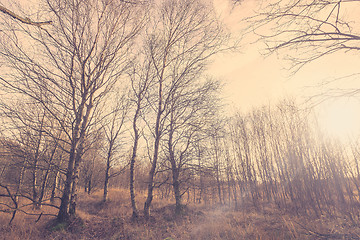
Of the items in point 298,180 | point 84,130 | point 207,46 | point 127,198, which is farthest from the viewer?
point 127,198

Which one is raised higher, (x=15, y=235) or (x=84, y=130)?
(x=84, y=130)

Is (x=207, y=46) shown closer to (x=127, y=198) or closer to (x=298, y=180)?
(x=298, y=180)

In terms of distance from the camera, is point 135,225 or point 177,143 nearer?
point 135,225

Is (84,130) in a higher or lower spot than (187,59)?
lower

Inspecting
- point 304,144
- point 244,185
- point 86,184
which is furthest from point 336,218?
point 86,184

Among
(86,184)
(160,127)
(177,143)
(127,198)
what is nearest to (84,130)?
(160,127)

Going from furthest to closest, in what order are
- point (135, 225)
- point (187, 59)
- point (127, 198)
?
point (127, 198), point (187, 59), point (135, 225)

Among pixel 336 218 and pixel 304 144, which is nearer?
pixel 336 218

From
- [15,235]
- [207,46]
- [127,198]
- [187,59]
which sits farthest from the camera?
[127,198]

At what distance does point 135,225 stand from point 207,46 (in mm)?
9495

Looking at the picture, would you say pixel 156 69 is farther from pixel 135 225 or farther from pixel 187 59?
pixel 135 225

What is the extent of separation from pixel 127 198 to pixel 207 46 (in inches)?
630

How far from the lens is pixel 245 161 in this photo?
21875mm

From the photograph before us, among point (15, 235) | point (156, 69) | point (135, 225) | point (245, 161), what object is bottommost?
point (135, 225)
